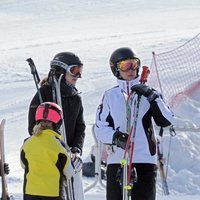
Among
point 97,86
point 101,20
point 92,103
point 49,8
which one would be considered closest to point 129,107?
point 92,103

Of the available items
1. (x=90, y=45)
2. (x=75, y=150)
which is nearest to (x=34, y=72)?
(x=75, y=150)

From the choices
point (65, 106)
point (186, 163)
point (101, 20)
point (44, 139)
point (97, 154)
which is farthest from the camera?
point (101, 20)

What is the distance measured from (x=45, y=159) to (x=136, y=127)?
686mm

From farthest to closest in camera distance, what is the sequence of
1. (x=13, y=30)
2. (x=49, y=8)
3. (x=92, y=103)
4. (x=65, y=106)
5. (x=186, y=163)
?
(x=49, y=8), (x=13, y=30), (x=92, y=103), (x=186, y=163), (x=65, y=106)

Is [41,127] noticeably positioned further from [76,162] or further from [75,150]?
[75,150]

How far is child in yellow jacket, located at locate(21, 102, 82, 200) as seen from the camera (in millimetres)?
3951

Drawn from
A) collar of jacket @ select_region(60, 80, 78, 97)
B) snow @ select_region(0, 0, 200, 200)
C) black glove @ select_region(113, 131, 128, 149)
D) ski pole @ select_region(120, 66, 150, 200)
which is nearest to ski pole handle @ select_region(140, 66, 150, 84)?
ski pole @ select_region(120, 66, 150, 200)

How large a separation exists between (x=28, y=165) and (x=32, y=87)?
10.2 meters

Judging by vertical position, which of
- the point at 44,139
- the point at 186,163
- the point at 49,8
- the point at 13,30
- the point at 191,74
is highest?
the point at 49,8

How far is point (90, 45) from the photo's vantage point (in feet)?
65.3

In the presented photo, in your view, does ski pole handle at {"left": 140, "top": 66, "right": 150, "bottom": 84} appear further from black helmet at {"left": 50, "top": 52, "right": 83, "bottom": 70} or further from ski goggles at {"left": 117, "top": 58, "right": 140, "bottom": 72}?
black helmet at {"left": 50, "top": 52, "right": 83, "bottom": 70}

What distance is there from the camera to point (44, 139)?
397cm

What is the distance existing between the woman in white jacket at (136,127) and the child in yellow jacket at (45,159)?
1.17 ft

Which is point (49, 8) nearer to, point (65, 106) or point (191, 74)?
point (191, 74)
